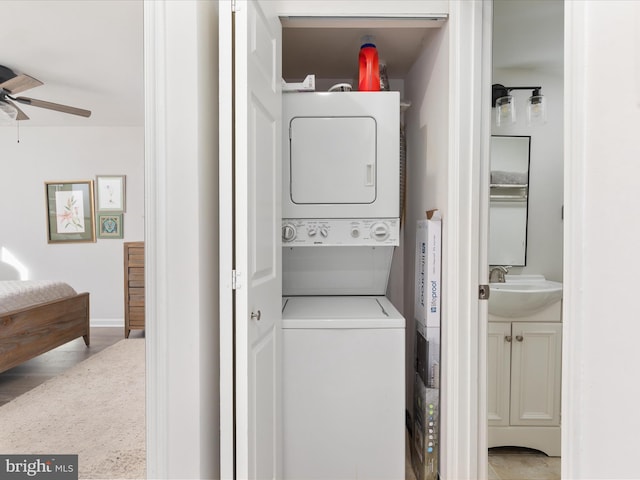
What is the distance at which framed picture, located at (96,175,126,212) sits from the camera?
1.29m

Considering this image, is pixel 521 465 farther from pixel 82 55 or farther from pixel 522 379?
pixel 82 55

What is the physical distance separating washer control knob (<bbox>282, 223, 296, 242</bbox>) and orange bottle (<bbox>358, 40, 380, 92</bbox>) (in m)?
0.85

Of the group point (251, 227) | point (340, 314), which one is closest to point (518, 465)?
point (340, 314)

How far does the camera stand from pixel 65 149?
125 cm

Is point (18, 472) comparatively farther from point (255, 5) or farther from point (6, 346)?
point (255, 5)

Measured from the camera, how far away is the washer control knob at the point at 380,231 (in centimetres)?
207

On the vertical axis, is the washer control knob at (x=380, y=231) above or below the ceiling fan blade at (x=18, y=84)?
below

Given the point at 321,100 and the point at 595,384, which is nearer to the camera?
the point at 595,384

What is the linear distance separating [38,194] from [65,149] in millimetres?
166

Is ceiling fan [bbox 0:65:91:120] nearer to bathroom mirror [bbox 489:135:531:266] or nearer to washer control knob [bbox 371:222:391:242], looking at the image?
washer control knob [bbox 371:222:391:242]

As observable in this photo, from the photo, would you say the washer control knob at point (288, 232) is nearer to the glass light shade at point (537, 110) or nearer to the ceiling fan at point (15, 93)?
the ceiling fan at point (15, 93)

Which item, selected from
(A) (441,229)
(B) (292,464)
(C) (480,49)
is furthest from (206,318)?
(C) (480,49)

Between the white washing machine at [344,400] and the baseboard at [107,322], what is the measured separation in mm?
698

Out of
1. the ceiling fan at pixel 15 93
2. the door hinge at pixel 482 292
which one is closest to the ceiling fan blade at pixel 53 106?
the ceiling fan at pixel 15 93
